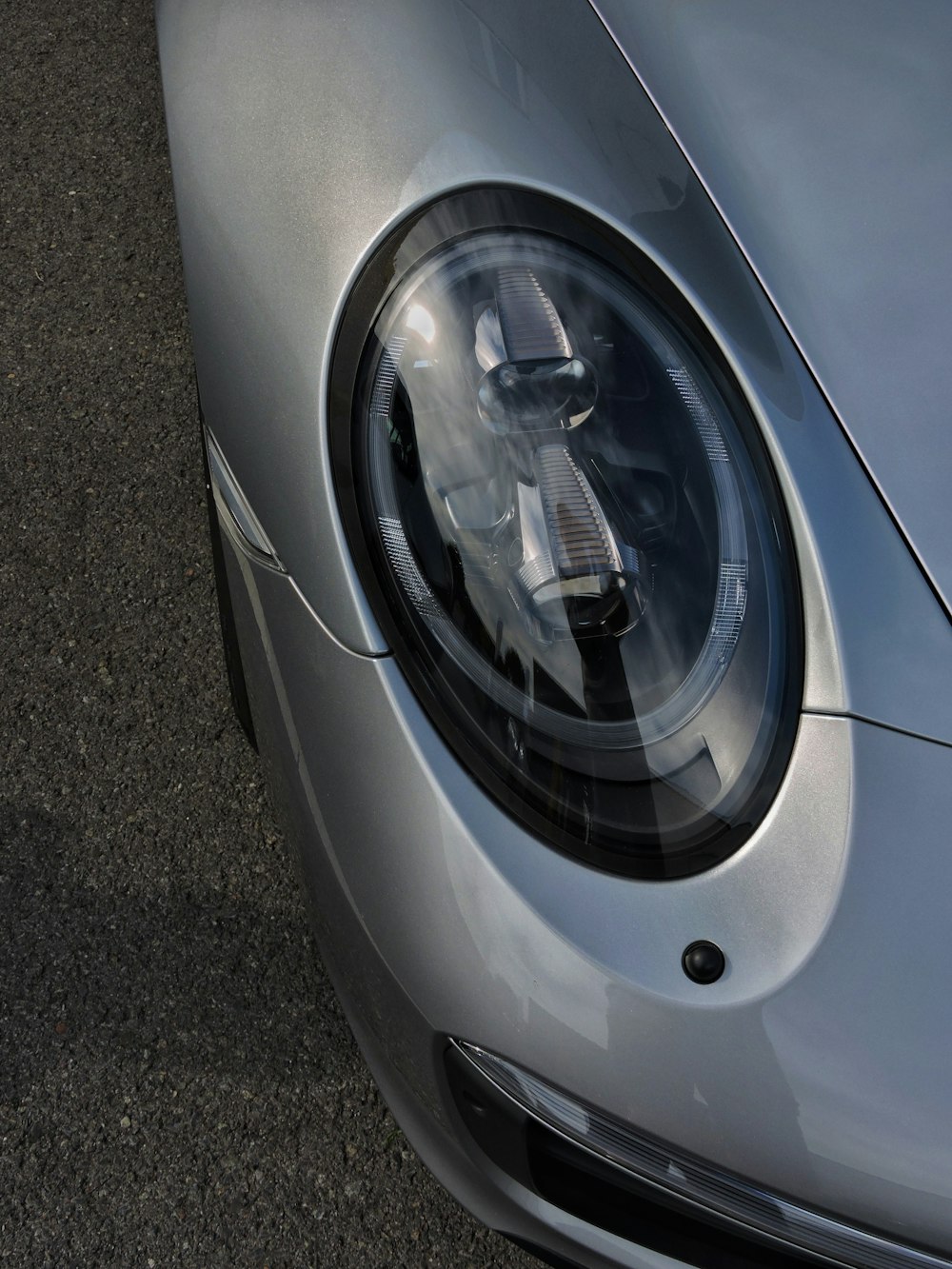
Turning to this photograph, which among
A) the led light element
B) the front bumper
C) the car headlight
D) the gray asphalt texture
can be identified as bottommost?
the gray asphalt texture

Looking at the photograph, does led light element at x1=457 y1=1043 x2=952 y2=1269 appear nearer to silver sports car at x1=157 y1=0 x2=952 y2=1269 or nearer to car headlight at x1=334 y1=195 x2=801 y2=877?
silver sports car at x1=157 y1=0 x2=952 y2=1269

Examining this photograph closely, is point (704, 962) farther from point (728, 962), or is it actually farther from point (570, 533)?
point (570, 533)

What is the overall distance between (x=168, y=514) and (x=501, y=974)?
136 centimetres

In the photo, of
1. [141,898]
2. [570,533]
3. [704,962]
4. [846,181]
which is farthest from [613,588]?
[141,898]

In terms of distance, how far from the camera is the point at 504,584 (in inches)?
43.0

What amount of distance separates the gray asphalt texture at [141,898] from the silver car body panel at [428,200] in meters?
0.74

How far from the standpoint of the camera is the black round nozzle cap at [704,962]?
0.98m

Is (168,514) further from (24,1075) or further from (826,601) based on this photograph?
(826,601)

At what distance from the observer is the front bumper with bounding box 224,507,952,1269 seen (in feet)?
3.12

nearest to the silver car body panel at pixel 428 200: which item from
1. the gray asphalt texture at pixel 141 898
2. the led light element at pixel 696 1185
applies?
the led light element at pixel 696 1185

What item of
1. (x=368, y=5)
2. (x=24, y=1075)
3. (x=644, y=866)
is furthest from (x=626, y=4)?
(x=24, y=1075)

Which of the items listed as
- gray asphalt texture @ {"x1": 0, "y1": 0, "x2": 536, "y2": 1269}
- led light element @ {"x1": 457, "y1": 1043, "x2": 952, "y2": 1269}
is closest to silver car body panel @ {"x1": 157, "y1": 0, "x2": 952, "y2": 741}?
led light element @ {"x1": 457, "y1": 1043, "x2": 952, "y2": 1269}

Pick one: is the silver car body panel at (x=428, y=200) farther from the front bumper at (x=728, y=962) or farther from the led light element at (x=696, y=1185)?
the led light element at (x=696, y=1185)

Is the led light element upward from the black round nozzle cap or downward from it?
downward
